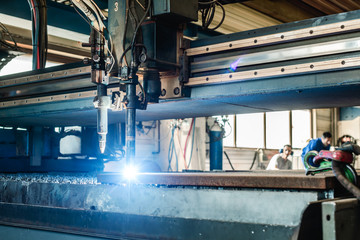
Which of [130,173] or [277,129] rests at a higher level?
[277,129]

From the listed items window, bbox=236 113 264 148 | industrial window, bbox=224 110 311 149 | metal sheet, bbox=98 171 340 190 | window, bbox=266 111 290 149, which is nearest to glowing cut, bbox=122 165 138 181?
metal sheet, bbox=98 171 340 190

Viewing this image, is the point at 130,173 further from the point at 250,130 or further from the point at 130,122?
the point at 250,130

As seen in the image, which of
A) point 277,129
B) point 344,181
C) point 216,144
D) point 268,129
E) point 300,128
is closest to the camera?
point 344,181

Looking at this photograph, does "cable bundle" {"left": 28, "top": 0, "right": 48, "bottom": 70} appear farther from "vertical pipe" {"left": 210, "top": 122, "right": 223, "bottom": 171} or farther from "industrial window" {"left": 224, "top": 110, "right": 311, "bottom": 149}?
"industrial window" {"left": 224, "top": 110, "right": 311, "bottom": 149}

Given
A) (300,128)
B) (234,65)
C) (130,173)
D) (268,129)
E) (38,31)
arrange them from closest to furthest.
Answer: (130,173) < (234,65) < (38,31) < (268,129) < (300,128)

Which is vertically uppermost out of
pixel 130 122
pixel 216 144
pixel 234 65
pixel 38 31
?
pixel 38 31

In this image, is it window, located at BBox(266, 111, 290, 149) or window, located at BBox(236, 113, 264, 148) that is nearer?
window, located at BBox(236, 113, 264, 148)

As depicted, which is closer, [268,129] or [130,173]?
[130,173]

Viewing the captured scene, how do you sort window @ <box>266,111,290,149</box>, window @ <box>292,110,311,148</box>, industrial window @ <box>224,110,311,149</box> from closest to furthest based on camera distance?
industrial window @ <box>224,110,311,149</box>
window @ <box>266,111,290,149</box>
window @ <box>292,110,311,148</box>

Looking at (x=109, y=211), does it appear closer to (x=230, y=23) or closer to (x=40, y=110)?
(x=40, y=110)

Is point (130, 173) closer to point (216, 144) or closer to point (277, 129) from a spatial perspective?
point (216, 144)

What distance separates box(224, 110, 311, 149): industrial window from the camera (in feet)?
24.7

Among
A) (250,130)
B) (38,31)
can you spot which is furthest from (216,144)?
(38,31)

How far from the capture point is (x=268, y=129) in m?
8.30
